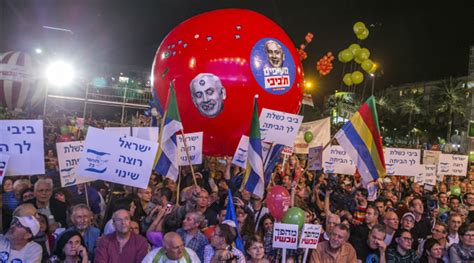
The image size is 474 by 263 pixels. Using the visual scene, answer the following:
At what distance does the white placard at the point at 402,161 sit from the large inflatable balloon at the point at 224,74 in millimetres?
2417

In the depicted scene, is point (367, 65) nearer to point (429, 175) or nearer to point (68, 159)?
point (429, 175)

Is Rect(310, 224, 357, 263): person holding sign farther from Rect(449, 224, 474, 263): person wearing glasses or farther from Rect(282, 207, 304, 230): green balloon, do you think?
Rect(449, 224, 474, 263): person wearing glasses

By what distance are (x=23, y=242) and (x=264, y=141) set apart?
4955mm

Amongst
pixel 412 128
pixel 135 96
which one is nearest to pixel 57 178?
pixel 135 96

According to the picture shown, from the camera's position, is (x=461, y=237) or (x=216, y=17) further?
(x=216, y=17)

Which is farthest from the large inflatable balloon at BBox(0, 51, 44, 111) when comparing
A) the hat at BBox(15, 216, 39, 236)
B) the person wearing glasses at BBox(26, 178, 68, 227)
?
the hat at BBox(15, 216, 39, 236)

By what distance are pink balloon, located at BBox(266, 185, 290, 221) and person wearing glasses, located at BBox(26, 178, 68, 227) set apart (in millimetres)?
2876

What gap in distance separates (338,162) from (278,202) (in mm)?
3847

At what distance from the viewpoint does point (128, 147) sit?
18.6 ft

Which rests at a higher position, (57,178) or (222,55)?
(222,55)

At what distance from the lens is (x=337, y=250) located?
5.43 metres

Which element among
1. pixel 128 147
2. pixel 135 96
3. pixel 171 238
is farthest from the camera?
pixel 135 96

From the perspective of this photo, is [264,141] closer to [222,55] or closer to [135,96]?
[222,55]

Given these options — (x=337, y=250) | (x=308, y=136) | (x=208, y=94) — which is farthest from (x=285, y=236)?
(x=308, y=136)
